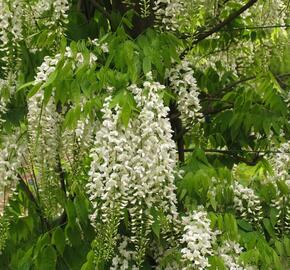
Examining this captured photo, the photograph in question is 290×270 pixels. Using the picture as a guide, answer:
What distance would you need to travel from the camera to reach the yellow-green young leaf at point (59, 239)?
11.7ft

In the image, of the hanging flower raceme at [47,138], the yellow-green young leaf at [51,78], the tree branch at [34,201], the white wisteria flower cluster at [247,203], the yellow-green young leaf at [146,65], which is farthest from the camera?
the tree branch at [34,201]

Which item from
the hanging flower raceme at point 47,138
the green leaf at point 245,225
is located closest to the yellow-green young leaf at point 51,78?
the hanging flower raceme at point 47,138

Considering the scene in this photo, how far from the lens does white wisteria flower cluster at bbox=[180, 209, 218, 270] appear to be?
10.6ft

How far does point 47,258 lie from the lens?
3.57 meters

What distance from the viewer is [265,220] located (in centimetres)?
383

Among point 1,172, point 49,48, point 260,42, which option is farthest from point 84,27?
point 260,42

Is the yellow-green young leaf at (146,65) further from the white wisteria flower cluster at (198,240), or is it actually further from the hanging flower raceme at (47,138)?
the white wisteria flower cluster at (198,240)

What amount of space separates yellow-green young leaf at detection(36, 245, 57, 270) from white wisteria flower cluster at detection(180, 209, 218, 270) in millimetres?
735

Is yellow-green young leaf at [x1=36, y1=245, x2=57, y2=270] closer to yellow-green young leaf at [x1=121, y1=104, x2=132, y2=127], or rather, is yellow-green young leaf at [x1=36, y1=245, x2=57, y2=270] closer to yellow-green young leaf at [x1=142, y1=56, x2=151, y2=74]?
Answer: yellow-green young leaf at [x1=121, y1=104, x2=132, y2=127]

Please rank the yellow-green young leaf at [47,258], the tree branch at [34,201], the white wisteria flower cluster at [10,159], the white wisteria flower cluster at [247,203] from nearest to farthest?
the yellow-green young leaf at [47,258]
the white wisteria flower cluster at [10,159]
the white wisteria flower cluster at [247,203]
the tree branch at [34,201]

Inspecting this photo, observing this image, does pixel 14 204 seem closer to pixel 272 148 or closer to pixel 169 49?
pixel 169 49

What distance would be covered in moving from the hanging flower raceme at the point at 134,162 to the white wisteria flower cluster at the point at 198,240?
0.77 feet

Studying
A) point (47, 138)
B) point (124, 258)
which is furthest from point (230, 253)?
point (47, 138)

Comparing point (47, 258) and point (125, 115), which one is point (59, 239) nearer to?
point (47, 258)
